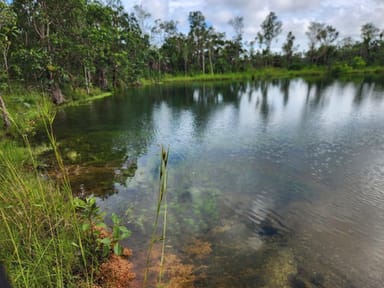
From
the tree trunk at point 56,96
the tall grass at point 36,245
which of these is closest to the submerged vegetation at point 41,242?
the tall grass at point 36,245

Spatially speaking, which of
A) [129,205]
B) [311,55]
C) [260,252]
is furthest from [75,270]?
[311,55]

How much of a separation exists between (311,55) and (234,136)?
2265 inches

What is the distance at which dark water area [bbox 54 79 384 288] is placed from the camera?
349 centimetres

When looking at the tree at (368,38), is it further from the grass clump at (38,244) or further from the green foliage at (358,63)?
the grass clump at (38,244)

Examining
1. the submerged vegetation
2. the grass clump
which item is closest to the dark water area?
the submerged vegetation

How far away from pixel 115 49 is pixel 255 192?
1178 inches

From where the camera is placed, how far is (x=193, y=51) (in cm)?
5262

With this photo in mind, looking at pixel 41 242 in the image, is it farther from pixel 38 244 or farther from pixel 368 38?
pixel 368 38

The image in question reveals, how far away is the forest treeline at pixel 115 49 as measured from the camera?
14680 mm

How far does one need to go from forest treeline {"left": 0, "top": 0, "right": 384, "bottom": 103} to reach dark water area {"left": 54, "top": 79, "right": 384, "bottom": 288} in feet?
13.1

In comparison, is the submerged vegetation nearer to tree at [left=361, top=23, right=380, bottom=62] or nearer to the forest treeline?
the forest treeline

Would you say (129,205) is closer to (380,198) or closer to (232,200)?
(232,200)

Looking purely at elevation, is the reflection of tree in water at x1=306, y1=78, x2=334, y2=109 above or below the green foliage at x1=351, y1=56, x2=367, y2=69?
below

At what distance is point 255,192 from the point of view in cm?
567
